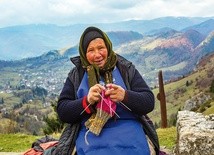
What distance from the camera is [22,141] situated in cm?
1317

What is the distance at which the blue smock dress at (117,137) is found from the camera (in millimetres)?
4152

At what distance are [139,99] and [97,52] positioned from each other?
2.33 ft

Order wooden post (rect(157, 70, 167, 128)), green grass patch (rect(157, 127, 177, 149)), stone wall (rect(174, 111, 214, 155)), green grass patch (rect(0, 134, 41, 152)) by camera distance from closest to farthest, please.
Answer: stone wall (rect(174, 111, 214, 155)) → green grass patch (rect(157, 127, 177, 149)) → green grass patch (rect(0, 134, 41, 152)) → wooden post (rect(157, 70, 167, 128))

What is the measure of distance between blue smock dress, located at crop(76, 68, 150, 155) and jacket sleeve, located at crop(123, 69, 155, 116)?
135 mm

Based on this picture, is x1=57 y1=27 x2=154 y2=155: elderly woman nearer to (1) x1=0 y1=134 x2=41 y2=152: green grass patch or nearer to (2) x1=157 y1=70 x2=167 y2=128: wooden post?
(1) x1=0 y1=134 x2=41 y2=152: green grass patch

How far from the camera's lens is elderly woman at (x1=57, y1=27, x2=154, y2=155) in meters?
4.17

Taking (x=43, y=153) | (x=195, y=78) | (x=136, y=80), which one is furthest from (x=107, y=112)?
(x=195, y=78)

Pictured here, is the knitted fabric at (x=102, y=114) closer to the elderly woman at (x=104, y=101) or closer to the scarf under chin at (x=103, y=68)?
the elderly woman at (x=104, y=101)

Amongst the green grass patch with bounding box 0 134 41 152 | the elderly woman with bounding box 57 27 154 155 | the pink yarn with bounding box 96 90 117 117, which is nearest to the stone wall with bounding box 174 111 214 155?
the elderly woman with bounding box 57 27 154 155

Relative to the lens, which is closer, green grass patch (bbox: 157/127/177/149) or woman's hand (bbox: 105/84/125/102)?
woman's hand (bbox: 105/84/125/102)

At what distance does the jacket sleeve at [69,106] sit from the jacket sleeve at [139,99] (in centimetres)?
53

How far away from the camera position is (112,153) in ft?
13.5

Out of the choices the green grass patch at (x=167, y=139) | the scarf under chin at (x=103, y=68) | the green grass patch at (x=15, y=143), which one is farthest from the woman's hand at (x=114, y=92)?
the green grass patch at (x=15, y=143)

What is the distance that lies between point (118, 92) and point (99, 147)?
0.62 metres
